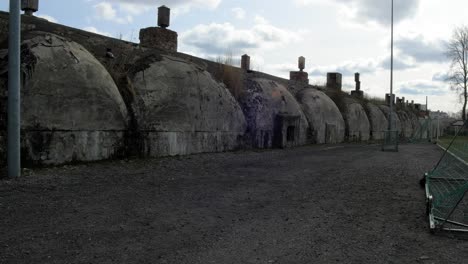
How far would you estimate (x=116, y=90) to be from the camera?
8758 mm

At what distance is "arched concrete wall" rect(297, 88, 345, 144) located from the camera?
1841 cm

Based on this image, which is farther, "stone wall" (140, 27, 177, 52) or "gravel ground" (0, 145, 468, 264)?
"stone wall" (140, 27, 177, 52)

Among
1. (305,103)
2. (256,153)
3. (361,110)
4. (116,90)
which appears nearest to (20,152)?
(116,90)

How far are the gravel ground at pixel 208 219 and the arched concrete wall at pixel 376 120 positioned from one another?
790 inches

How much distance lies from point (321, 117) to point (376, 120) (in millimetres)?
10718

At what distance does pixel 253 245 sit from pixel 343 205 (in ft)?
7.45

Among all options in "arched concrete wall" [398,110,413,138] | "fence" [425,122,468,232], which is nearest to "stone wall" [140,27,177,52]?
"fence" [425,122,468,232]

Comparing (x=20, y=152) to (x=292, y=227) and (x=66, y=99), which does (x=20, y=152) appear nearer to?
(x=66, y=99)

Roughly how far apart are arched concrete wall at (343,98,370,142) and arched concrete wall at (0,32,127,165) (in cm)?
1648

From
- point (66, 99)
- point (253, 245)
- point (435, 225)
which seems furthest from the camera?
point (66, 99)

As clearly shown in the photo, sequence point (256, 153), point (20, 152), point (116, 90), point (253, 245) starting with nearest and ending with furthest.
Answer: point (253, 245) → point (20, 152) → point (116, 90) → point (256, 153)

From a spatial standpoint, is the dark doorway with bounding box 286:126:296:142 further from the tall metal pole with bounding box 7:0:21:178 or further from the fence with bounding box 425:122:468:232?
the tall metal pole with bounding box 7:0:21:178

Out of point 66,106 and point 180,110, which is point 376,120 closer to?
point 180,110

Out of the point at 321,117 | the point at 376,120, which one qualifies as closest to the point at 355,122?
the point at 376,120
